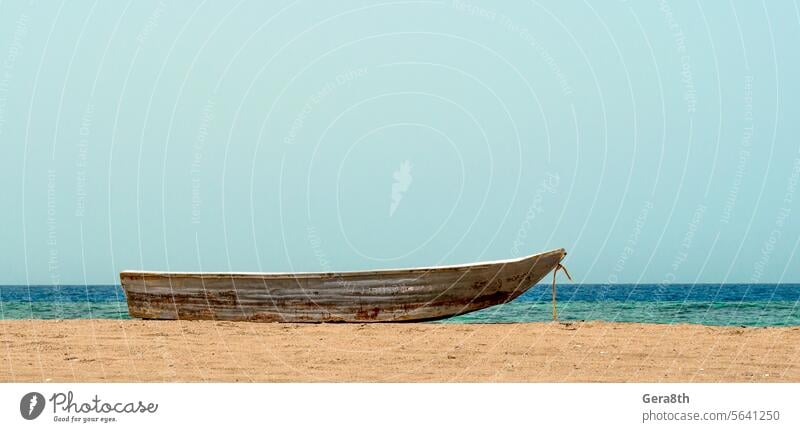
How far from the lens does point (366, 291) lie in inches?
633

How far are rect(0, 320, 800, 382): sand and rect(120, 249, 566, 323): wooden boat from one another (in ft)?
3.06

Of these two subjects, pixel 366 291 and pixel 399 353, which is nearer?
pixel 399 353

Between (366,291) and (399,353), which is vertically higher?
(366,291)

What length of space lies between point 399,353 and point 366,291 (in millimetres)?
4936

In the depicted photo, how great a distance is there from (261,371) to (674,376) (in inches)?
178

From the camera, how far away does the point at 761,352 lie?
449 inches

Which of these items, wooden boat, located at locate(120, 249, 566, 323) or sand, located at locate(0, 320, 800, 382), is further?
wooden boat, located at locate(120, 249, 566, 323)

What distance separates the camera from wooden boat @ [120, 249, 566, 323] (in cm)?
1605

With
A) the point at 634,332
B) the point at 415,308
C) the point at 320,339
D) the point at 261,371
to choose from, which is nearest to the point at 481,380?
the point at 261,371

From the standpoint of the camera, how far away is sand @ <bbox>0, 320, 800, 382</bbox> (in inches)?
369

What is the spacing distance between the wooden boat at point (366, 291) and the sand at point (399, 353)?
0.93 meters

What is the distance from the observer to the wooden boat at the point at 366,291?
16.0 meters

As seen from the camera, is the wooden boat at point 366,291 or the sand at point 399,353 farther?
the wooden boat at point 366,291

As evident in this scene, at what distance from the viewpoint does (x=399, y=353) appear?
1120 cm
